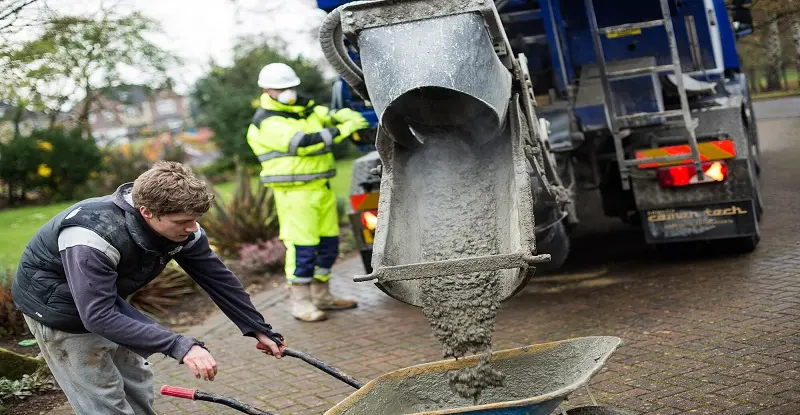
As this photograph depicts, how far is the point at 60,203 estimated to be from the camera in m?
16.7

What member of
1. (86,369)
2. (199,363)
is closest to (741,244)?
(199,363)

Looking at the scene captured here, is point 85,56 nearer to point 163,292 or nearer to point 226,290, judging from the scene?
point 163,292

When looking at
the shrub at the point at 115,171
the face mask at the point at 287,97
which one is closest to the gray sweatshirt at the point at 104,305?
the face mask at the point at 287,97

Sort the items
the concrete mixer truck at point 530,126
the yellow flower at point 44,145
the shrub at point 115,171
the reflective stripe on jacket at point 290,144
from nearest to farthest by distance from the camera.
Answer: the concrete mixer truck at point 530,126 → the reflective stripe on jacket at point 290,144 → the yellow flower at point 44,145 → the shrub at point 115,171

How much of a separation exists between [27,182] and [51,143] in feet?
2.72

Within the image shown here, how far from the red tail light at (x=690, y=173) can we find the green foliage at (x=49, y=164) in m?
13.0

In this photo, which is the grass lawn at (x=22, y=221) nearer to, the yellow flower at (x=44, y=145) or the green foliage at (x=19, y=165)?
the green foliage at (x=19, y=165)

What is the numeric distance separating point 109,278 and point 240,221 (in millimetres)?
5952

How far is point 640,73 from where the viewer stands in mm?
6156

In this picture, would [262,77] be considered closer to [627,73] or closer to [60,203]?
[627,73]

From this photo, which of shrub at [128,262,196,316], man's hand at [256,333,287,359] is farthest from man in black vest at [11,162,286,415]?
shrub at [128,262,196,316]

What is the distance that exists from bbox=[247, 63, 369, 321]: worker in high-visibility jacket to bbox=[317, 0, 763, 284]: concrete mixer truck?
25cm

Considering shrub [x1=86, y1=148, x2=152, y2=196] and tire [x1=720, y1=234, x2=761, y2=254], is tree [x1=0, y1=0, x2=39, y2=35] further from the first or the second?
shrub [x1=86, y1=148, x2=152, y2=196]

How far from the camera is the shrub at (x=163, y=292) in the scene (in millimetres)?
7180
